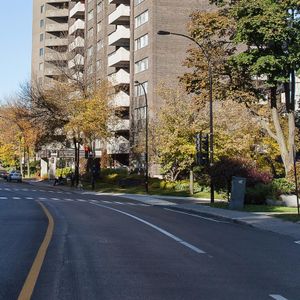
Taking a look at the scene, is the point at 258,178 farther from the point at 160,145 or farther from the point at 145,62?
the point at 145,62

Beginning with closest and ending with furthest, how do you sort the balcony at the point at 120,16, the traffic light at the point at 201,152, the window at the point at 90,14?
the traffic light at the point at 201,152 → the balcony at the point at 120,16 → the window at the point at 90,14

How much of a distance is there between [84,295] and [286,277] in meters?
3.62

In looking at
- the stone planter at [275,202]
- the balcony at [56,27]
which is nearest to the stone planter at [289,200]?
the stone planter at [275,202]

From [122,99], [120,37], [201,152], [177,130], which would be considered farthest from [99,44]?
[201,152]

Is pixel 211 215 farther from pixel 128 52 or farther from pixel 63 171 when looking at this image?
pixel 63 171

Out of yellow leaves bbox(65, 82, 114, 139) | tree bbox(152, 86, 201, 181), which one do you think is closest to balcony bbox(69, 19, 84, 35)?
yellow leaves bbox(65, 82, 114, 139)

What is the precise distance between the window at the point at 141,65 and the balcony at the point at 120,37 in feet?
17.7

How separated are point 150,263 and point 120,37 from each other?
60966mm

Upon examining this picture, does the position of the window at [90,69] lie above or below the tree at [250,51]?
above

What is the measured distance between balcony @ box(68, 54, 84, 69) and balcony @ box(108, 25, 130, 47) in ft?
15.4

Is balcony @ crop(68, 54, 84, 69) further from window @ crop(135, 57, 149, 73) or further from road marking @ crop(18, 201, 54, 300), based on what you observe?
road marking @ crop(18, 201, 54, 300)

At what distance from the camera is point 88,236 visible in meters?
14.3

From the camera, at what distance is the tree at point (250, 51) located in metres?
31.6

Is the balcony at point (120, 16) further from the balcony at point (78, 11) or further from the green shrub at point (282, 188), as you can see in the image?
the green shrub at point (282, 188)
